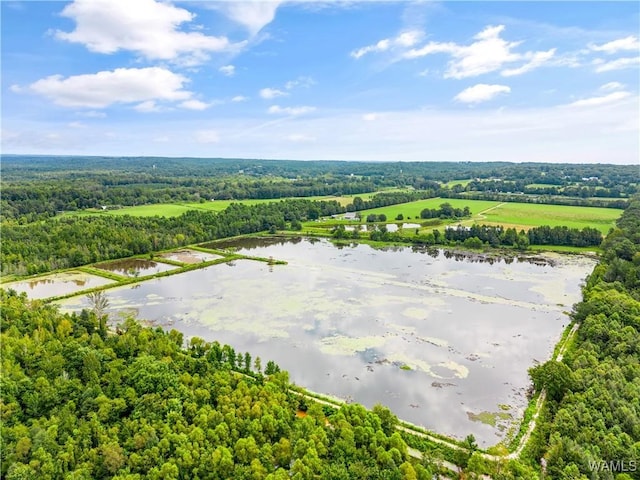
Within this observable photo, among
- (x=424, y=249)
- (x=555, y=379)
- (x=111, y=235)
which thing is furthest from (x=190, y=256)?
(x=555, y=379)

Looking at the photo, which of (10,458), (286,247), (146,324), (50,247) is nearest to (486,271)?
(286,247)

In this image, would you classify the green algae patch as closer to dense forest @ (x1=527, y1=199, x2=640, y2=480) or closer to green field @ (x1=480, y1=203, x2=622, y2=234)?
dense forest @ (x1=527, y1=199, x2=640, y2=480)

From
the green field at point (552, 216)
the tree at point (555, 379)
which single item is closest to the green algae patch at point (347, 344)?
the tree at point (555, 379)

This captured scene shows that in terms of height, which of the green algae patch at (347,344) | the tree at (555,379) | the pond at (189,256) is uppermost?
the tree at (555,379)

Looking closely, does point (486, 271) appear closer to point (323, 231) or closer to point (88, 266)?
point (323, 231)

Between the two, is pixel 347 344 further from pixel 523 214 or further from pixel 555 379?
pixel 523 214

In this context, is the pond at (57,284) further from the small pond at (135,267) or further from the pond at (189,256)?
the pond at (189,256)

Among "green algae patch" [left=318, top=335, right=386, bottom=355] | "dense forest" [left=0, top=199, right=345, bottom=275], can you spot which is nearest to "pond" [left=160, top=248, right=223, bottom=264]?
"dense forest" [left=0, top=199, right=345, bottom=275]
